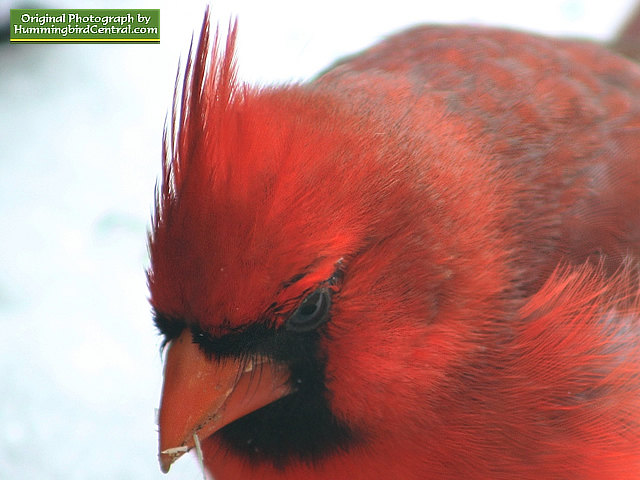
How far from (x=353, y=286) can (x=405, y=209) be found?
0.19 metres

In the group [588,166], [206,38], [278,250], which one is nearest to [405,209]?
[278,250]

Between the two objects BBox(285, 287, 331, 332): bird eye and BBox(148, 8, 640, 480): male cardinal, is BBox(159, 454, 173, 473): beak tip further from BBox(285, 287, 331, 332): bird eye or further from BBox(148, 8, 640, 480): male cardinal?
BBox(285, 287, 331, 332): bird eye

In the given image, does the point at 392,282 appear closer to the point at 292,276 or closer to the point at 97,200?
the point at 292,276

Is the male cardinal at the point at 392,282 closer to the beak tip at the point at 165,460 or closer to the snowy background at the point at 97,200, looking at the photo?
the beak tip at the point at 165,460

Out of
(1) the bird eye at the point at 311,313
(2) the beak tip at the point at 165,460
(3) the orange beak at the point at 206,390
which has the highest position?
(1) the bird eye at the point at 311,313

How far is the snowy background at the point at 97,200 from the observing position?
274 centimetres

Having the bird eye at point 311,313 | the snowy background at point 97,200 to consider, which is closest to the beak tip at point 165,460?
the bird eye at point 311,313

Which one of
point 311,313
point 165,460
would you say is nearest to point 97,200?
point 165,460

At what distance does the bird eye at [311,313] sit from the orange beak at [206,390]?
0.31 feet

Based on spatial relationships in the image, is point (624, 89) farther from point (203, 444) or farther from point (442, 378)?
point (203, 444)

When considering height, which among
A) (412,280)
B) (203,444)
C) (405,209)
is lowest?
(203,444)

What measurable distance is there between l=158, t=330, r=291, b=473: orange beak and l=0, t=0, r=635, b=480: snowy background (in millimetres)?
722

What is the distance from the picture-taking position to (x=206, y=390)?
59.0 inches

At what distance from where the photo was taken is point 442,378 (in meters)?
1.60
